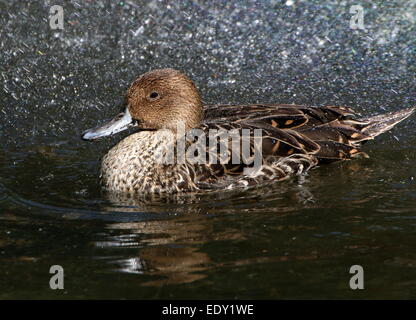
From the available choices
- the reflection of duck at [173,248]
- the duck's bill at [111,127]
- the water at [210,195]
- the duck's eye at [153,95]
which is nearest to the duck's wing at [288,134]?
the water at [210,195]

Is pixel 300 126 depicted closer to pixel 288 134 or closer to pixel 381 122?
pixel 288 134

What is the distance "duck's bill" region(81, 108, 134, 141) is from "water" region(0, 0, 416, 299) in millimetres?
417

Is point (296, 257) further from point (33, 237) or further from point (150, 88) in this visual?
point (150, 88)

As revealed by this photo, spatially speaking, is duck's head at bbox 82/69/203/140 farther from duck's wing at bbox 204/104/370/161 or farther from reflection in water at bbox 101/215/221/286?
reflection in water at bbox 101/215/221/286

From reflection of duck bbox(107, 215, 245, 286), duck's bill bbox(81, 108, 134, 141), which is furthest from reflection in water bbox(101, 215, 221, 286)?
duck's bill bbox(81, 108, 134, 141)

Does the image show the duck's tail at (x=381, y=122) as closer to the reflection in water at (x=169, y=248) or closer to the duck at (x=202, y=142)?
the duck at (x=202, y=142)

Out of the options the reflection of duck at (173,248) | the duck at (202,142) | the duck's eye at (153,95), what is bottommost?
the reflection of duck at (173,248)

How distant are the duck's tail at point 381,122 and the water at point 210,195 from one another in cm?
21

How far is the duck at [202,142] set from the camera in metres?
7.21

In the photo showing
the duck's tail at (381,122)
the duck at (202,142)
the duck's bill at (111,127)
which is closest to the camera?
the duck at (202,142)

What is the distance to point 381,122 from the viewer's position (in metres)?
8.02
